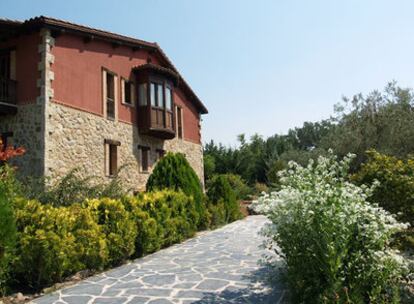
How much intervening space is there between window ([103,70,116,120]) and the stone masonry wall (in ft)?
1.46

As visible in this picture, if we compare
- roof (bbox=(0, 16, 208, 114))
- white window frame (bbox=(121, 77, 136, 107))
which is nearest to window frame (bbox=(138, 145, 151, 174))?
white window frame (bbox=(121, 77, 136, 107))

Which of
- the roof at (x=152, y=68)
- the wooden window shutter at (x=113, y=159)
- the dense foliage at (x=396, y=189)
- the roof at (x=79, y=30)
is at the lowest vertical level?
the dense foliage at (x=396, y=189)

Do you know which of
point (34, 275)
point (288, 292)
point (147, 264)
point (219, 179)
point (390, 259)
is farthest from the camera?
point (219, 179)

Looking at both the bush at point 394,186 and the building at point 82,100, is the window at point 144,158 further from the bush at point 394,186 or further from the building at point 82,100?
the bush at point 394,186

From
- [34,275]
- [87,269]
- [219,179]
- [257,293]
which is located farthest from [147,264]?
[219,179]

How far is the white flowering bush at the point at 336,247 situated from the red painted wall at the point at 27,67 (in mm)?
11347

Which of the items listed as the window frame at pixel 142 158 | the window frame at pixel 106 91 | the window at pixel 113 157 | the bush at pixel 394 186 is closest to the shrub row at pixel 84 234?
the bush at pixel 394 186

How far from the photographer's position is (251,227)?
1316 cm

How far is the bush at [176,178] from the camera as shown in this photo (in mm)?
11641

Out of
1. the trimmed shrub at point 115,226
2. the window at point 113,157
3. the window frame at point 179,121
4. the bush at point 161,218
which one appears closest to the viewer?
the trimmed shrub at point 115,226

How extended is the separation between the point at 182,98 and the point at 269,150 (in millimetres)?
15545

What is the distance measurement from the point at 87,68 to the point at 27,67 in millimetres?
2382

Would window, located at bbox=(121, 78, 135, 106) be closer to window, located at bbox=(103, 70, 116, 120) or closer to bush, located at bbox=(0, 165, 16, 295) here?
window, located at bbox=(103, 70, 116, 120)

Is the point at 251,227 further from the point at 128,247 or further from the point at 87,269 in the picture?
the point at 87,269
